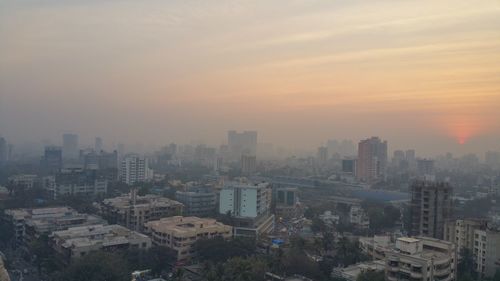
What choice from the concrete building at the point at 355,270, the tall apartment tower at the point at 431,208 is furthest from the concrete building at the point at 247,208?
the concrete building at the point at 355,270

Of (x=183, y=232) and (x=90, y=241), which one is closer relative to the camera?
(x=90, y=241)

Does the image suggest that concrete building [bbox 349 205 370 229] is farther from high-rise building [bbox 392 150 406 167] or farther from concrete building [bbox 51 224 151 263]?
high-rise building [bbox 392 150 406 167]

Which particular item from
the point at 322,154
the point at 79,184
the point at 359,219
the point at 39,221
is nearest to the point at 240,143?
the point at 322,154

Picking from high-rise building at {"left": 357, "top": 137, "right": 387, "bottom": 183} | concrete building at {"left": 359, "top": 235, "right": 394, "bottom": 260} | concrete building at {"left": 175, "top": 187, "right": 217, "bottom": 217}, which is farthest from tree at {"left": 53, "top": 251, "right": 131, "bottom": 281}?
high-rise building at {"left": 357, "top": 137, "right": 387, "bottom": 183}

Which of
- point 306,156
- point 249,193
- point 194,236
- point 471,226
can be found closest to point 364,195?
point 249,193

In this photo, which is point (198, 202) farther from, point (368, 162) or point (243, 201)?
point (368, 162)

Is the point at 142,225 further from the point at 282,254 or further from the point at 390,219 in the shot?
the point at 390,219
